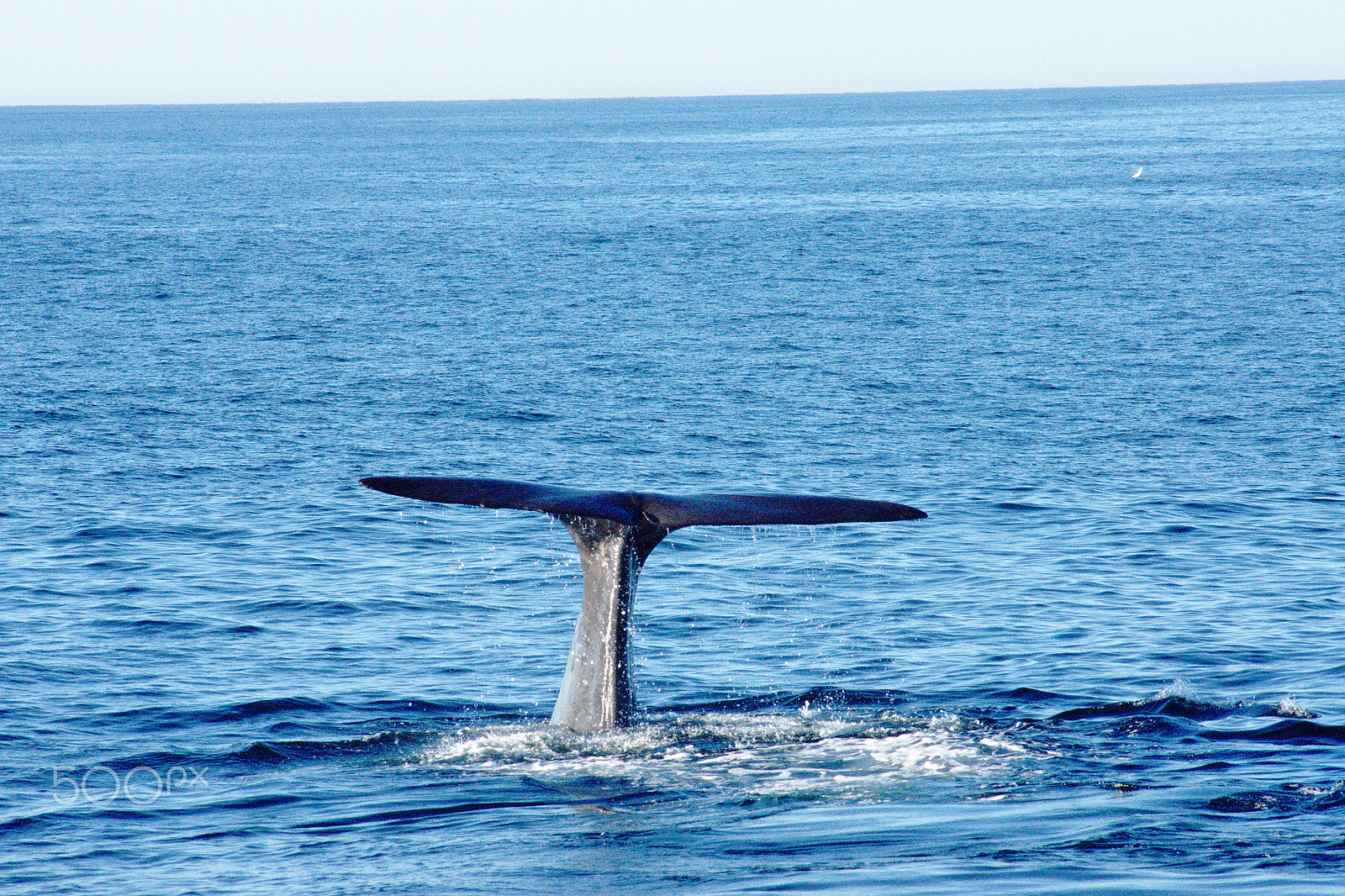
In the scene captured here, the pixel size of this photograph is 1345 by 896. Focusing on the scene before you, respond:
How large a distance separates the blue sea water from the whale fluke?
518 millimetres

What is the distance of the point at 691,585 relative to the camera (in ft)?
67.5

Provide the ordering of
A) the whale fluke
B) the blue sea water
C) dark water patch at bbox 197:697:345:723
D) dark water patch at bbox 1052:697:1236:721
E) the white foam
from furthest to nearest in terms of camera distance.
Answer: dark water patch at bbox 197:697:345:723
dark water patch at bbox 1052:697:1236:721
the white foam
the whale fluke
the blue sea water

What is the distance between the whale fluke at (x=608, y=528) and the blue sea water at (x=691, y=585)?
1.70 ft

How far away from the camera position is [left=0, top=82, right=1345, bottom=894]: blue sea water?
11.1m

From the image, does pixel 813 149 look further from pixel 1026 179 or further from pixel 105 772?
pixel 105 772

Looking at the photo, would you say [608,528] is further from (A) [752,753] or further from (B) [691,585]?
(B) [691,585]

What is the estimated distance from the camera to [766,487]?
1011 inches

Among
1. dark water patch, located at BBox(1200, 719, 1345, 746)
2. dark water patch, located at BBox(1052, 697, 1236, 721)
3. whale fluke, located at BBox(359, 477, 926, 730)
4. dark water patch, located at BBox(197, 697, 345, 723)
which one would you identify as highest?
whale fluke, located at BBox(359, 477, 926, 730)

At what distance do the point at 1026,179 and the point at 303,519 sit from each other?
9122cm

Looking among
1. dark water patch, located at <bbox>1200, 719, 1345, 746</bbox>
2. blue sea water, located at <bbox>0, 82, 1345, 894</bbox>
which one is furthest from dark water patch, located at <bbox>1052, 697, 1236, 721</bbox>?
dark water patch, located at <bbox>1200, 719, 1345, 746</bbox>

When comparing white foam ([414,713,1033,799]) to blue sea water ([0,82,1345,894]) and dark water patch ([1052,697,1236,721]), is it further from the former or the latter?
dark water patch ([1052,697,1236,721])

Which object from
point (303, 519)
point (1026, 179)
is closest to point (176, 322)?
point (303, 519)

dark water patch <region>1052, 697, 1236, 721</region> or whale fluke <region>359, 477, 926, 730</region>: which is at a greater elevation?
whale fluke <region>359, 477, 926, 730</region>

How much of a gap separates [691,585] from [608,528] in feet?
24.8
